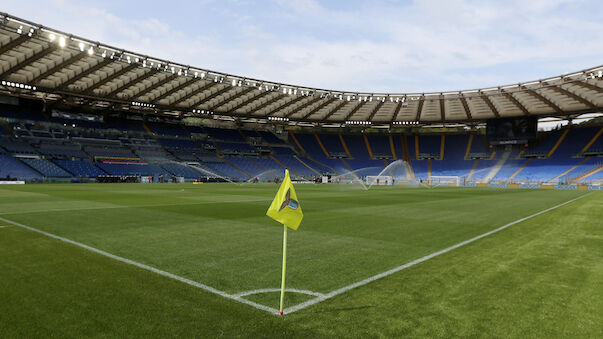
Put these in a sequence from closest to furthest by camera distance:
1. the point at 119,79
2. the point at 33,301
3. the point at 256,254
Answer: the point at 33,301 < the point at 256,254 < the point at 119,79

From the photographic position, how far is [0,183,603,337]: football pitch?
12.6ft

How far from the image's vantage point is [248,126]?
82188 mm

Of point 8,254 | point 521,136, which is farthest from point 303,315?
point 521,136

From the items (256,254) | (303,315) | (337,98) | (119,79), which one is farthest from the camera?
(337,98)

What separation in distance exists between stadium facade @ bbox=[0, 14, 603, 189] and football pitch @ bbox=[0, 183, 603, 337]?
35064mm

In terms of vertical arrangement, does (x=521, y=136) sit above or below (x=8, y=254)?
above

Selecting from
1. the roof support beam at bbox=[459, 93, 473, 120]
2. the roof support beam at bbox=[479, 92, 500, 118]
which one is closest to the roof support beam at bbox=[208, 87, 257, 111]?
the roof support beam at bbox=[459, 93, 473, 120]

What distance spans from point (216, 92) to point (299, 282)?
5275 centimetres

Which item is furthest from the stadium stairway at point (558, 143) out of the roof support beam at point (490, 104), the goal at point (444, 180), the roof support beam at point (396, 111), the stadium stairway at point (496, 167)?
the roof support beam at point (396, 111)

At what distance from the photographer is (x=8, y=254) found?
22.9 feet

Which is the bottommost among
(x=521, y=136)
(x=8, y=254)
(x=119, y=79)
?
(x=8, y=254)

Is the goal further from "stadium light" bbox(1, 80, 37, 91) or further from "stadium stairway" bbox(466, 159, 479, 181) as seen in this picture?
"stadium light" bbox(1, 80, 37, 91)

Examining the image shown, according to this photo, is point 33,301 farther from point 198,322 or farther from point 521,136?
point 521,136

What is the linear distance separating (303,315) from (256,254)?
3347 millimetres
